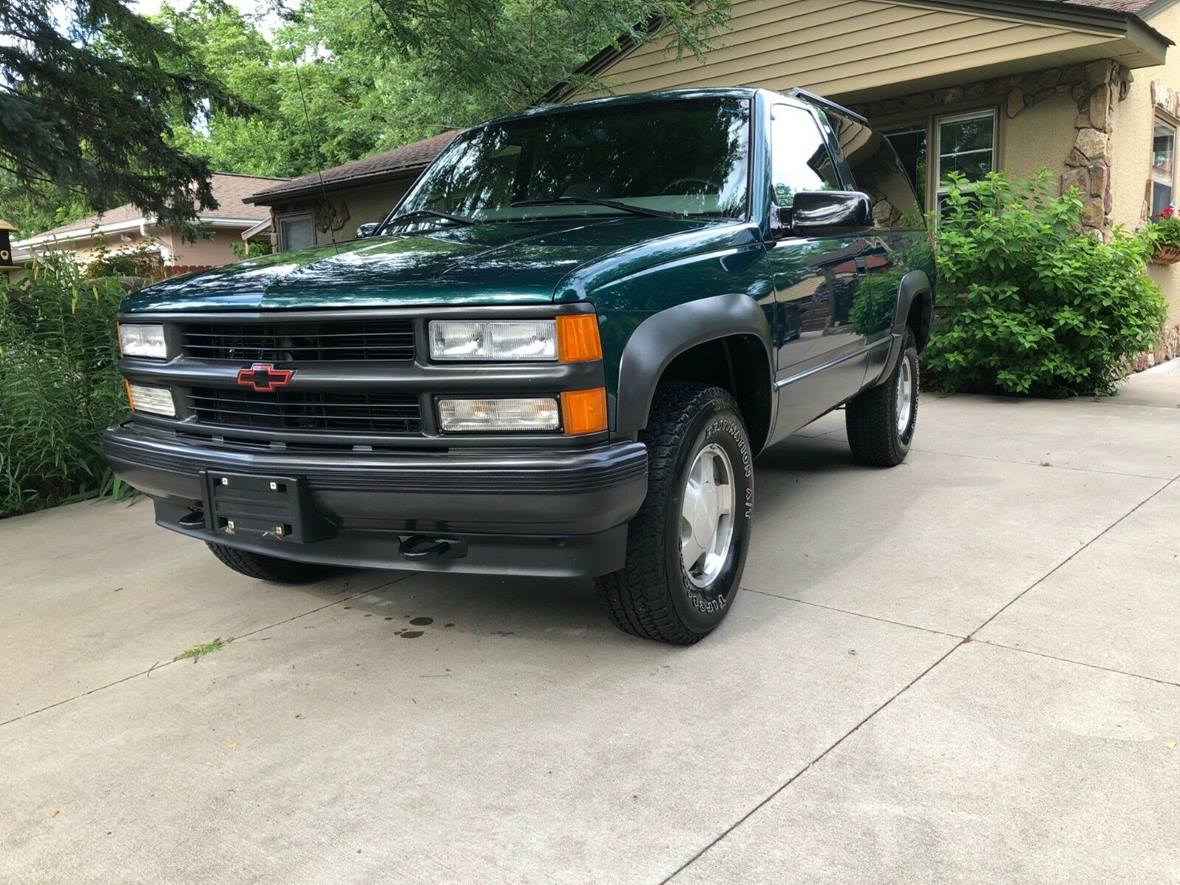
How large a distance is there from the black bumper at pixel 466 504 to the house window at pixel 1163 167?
33.3ft

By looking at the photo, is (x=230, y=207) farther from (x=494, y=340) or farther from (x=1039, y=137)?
(x=494, y=340)

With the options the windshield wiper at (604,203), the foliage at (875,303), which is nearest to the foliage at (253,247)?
the foliage at (875,303)

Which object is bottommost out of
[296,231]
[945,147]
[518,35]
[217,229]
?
[296,231]

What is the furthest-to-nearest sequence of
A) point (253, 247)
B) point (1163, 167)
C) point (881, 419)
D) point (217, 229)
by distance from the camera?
point (217, 229) < point (253, 247) < point (1163, 167) < point (881, 419)

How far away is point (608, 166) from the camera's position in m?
3.95

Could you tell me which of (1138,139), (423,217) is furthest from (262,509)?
(1138,139)

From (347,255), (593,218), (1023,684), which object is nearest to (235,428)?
(347,255)

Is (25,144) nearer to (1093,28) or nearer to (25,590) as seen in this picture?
(25,590)

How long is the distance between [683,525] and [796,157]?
6.35 ft

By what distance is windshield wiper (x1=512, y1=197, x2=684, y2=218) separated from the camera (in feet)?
11.8

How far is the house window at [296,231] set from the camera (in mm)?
16812

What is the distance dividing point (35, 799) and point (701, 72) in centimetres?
1019

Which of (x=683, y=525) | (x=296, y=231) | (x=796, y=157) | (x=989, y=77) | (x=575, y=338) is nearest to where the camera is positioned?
(x=575, y=338)

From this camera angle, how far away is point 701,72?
10.9 metres
